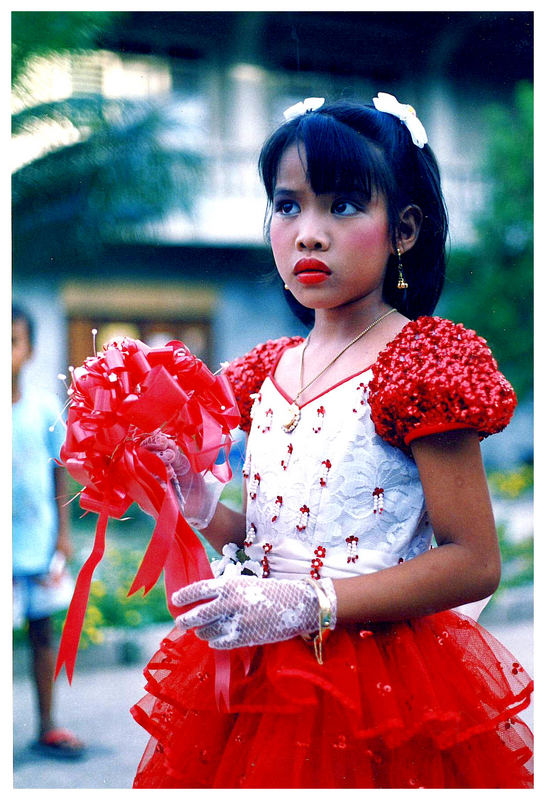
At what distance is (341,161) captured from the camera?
112 centimetres

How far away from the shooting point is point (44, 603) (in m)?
2.72

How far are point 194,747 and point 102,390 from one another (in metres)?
0.49

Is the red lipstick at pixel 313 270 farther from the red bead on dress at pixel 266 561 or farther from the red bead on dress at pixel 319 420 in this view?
the red bead on dress at pixel 266 561

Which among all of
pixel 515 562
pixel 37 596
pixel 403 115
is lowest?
pixel 515 562

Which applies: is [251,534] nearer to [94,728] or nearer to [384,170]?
[384,170]

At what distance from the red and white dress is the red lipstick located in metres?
0.14

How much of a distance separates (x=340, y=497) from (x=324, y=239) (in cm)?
36

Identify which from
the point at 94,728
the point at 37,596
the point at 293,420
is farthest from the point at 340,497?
the point at 94,728

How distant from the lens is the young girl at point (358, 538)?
991 mm

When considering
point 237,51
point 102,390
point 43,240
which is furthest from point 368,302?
point 237,51

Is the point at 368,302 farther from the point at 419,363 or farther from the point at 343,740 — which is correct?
the point at 343,740

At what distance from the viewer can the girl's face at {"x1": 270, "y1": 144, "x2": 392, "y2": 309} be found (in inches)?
44.6

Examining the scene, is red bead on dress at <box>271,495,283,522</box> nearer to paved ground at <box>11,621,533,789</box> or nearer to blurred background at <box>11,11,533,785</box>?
blurred background at <box>11,11,533,785</box>
